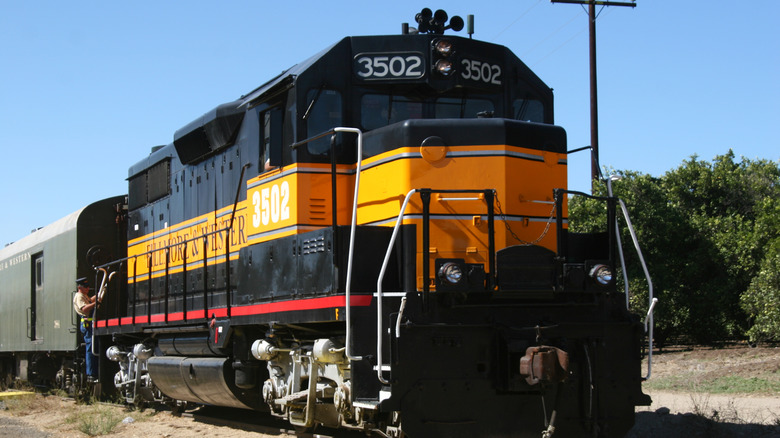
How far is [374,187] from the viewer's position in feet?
23.5

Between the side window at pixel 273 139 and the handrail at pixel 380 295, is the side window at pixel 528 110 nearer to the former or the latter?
the handrail at pixel 380 295

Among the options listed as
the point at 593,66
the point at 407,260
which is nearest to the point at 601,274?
the point at 407,260

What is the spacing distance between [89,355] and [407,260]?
824 cm

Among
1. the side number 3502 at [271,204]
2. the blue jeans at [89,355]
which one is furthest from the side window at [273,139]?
the blue jeans at [89,355]

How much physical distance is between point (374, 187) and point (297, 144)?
0.74m

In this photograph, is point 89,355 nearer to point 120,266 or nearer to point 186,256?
point 120,266

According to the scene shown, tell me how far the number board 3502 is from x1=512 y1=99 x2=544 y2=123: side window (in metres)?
1.00

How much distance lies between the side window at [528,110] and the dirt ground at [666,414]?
3.05 meters

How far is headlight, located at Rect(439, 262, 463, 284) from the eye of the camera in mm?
6098

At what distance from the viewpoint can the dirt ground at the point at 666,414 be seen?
26.1 feet

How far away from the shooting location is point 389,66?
24.1ft

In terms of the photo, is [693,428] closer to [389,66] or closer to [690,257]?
[389,66]

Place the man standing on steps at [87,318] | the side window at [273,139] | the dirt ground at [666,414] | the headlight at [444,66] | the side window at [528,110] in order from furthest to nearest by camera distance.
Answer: the man standing on steps at [87,318] < the dirt ground at [666,414] < the side window at [528,110] < the side window at [273,139] < the headlight at [444,66]

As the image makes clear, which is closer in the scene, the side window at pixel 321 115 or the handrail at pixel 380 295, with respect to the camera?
the handrail at pixel 380 295
